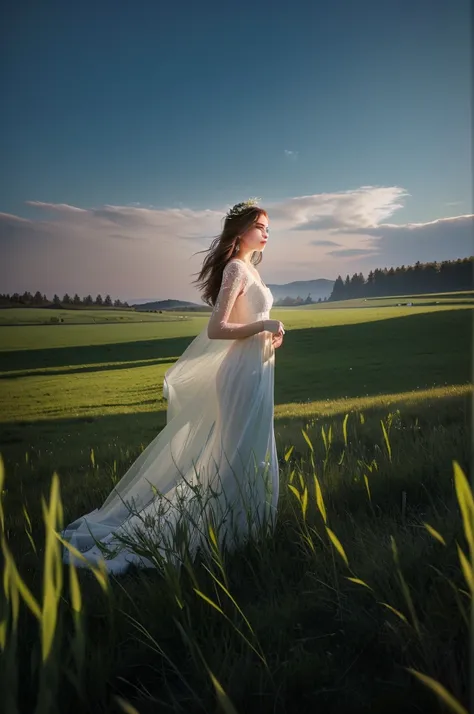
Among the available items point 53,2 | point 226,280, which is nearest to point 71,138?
→ point 53,2

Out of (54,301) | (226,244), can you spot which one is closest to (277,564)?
(226,244)

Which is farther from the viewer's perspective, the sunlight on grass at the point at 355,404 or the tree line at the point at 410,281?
the tree line at the point at 410,281

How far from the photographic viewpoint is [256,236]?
1.69 meters

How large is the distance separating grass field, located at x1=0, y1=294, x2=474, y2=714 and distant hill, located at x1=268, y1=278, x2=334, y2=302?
91cm

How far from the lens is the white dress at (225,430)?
154cm

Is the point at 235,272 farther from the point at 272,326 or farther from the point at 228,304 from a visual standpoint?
the point at 272,326

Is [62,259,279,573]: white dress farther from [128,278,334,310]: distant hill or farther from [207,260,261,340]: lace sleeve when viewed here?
[128,278,334,310]: distant hill

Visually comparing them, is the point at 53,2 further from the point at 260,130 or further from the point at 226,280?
the point at 226,280

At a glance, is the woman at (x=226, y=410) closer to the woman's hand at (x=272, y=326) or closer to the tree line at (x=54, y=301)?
the woman's hand at (x=272, y=326)

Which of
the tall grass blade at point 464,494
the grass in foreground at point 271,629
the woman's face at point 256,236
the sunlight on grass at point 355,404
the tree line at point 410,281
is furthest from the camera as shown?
the tree line at point 410,281

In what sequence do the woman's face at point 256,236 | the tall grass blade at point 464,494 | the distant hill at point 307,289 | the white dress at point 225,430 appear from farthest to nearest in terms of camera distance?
the distant hill at point 307,289 < the woman's face at point 256,236 < the white dress at point 225,430 < the tall grass blade at point 464,494

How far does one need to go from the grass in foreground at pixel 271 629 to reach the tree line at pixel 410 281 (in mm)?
4165

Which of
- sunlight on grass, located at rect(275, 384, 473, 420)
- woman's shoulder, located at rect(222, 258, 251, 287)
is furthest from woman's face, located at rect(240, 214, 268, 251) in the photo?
sunlight on grass, located at rect(275, 384, 473, 420)

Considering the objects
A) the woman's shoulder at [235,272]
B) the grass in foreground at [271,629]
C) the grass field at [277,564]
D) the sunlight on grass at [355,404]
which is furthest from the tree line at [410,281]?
the grass in foreground at [271,629]
